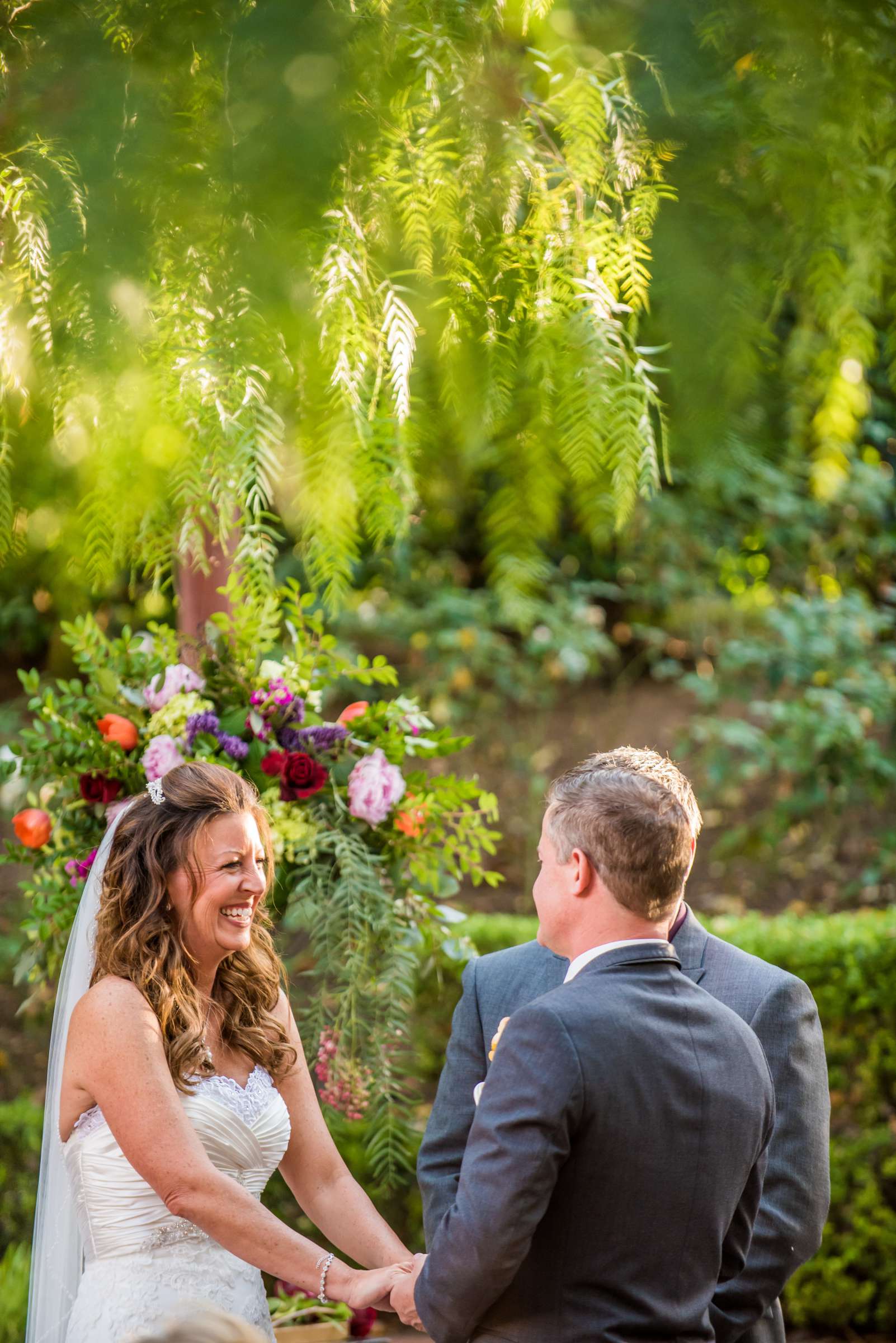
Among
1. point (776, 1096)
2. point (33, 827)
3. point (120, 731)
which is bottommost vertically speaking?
point (776, 1096)

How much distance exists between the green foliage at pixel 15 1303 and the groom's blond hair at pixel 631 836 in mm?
2901

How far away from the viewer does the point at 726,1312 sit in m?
2.09

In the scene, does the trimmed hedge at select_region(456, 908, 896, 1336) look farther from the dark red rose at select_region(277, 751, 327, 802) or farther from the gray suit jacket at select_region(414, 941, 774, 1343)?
the gray suit jacket at select_region(414, 941, 774, 1343)

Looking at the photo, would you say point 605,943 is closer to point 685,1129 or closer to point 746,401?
point 685,1129

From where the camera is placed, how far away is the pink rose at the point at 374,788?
2744 mm

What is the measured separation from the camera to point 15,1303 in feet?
12.4

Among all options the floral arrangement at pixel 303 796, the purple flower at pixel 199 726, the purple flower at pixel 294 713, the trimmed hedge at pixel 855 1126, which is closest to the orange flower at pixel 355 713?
the floral arrangement at pixel 303 796

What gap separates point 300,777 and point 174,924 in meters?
0.49

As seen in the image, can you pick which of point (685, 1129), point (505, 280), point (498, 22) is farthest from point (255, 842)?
point (498, 22)

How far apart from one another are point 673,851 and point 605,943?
0.16 meters

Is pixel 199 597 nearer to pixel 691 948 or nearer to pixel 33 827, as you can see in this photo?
pixel 33 827

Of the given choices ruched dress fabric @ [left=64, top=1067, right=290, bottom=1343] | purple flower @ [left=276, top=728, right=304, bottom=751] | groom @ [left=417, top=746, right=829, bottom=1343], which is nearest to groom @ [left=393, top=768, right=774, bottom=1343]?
groom @ [left=417, top=746, right=829, bottom=1343]

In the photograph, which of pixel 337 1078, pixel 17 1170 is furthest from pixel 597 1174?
pixel 17 1170

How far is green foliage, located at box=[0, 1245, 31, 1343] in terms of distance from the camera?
12.4 feet
